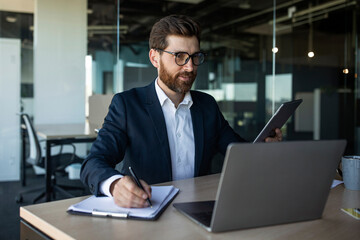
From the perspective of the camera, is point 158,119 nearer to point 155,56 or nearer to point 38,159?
point 155,56

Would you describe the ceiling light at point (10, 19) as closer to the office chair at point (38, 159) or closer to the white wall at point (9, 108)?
the white wall at point (9, 108)

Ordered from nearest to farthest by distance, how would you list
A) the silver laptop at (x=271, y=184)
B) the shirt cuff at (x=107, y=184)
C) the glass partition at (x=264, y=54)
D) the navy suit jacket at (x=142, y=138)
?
the silver laptop at (x=271, y=184) → the shirt cuff at (x=107, y=184) → the navy suit jacket at (x=142, y=138) → the glass partition at (x=264, y=54)

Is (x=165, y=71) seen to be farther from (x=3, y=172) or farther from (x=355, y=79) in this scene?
(x=355, y=79)

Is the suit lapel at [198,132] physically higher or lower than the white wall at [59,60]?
lower

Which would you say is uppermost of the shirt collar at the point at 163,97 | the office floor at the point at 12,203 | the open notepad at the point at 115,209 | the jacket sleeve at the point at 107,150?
the shirt collar at the point at 163,97

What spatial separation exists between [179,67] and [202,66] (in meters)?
5.22

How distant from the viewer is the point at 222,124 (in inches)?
81.8

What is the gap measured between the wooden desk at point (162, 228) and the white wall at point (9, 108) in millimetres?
3554

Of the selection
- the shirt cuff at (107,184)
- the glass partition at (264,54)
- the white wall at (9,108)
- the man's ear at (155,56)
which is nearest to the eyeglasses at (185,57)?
the man's ear at (155,56)

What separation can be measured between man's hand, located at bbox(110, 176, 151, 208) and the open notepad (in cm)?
1

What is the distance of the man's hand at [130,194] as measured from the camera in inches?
44.3

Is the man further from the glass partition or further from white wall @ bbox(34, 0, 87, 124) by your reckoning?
the glass partition

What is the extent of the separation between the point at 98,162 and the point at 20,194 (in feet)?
10.7

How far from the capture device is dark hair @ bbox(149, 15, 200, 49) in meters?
1.76
